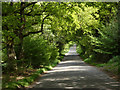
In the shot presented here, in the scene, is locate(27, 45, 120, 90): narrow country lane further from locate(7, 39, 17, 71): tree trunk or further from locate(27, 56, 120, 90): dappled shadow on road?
locate(7, 39, 17, 71): tree trunk

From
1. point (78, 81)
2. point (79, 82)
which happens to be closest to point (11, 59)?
point (78, 81)

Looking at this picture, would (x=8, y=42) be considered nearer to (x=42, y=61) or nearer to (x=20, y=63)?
Result: (x=20, y=63)

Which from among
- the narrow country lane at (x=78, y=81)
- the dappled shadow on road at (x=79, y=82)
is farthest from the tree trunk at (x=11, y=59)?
the dappled shadow on road at (x=79, y=82)

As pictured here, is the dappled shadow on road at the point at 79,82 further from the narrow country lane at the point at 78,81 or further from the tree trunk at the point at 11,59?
the tree trunk at the point at 11,59

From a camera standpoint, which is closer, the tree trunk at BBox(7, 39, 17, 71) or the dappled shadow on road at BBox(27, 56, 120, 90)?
the dappled shadow on road at BBox(27, 56, 120, 90)

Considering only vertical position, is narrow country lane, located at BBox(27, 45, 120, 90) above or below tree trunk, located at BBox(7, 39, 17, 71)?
below

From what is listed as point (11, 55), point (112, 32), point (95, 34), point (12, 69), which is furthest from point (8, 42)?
point (95, 34)

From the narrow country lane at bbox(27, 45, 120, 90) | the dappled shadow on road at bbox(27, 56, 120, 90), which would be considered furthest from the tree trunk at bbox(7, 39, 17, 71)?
the dappled shadow on road at bbox(27, 56, 120, 90)

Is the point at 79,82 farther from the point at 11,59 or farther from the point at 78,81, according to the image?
the point at 11,59

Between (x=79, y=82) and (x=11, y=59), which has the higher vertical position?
(x=11, y=59)

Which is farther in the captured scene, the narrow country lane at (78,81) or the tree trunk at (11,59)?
the tree trunk at (11,59)

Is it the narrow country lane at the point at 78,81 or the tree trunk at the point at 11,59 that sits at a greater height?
the tree trunk at the point at 11,59

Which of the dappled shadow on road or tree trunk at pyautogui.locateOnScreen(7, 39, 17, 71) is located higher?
tree trunk at pyautogui.locateOnScreen(7, 39, 17, 71)

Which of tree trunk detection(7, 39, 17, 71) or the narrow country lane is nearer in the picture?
the narrow country lane
